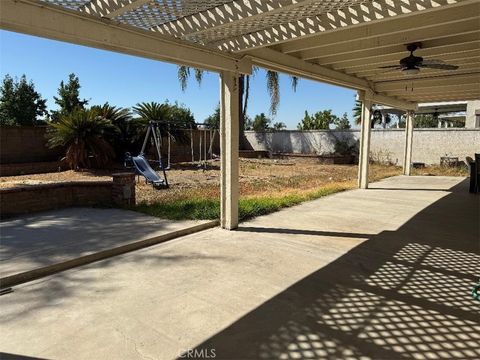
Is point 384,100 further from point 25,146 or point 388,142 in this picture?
point 25,146

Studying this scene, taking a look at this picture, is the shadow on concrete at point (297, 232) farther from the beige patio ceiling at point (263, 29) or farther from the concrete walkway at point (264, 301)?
the beige patio ceiling at point (263, 29)

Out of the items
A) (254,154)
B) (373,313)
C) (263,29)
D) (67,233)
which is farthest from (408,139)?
(67,233)

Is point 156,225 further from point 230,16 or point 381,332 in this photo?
point 381,332

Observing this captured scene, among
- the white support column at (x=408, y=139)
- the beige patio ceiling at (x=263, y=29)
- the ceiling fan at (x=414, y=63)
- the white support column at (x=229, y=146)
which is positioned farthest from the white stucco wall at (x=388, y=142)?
the white support column at (x=229, y=146)

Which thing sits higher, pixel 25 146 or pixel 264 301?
pixel 25 146

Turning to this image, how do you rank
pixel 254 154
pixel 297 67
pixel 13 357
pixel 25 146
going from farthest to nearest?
pixel 254 154 → pixel 25 146 → pixel 297 67 → pixel 13 357

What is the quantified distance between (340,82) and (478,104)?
17984mm

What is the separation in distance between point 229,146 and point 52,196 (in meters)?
3.54

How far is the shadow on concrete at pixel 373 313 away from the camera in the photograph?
90.7 inches

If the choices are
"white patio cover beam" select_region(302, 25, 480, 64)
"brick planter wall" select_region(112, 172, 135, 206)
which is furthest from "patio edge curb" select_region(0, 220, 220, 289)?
"white patio cover beam" select_region(302, 25, 480, 64)

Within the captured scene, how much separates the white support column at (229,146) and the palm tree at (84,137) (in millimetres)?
7640

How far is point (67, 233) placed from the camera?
15.7 feet

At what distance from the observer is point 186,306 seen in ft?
9.43

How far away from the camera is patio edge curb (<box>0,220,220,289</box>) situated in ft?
10.9
